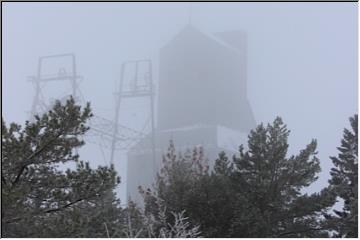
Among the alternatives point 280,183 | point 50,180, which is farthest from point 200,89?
point 50,180

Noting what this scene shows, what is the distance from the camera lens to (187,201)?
15.1m

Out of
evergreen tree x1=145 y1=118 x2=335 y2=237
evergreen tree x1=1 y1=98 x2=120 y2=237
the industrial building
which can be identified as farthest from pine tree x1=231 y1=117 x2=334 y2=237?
the industrial building

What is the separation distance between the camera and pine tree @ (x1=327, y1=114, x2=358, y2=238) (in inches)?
645

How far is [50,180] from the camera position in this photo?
1109 cm

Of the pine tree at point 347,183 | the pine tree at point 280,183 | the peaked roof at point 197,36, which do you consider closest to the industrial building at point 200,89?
the peaked roof at point 197,36

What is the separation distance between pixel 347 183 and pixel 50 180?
10.4 meters

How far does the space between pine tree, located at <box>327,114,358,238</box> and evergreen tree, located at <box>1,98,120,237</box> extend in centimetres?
740

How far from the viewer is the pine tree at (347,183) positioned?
53.8ft

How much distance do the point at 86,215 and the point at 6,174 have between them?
5.60 feet

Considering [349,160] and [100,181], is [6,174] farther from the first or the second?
[349,160]

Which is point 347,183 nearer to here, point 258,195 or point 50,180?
point 258,195

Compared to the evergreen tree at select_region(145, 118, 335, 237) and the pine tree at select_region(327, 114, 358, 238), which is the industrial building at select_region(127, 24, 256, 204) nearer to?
the pine tree at select_region(327, 114, 358, 238)

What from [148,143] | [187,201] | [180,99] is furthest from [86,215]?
[180,99]

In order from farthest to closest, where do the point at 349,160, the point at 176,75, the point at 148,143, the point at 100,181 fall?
the point at 176,75
the point at 148,143
the point at 349,160
the point at 100,181
